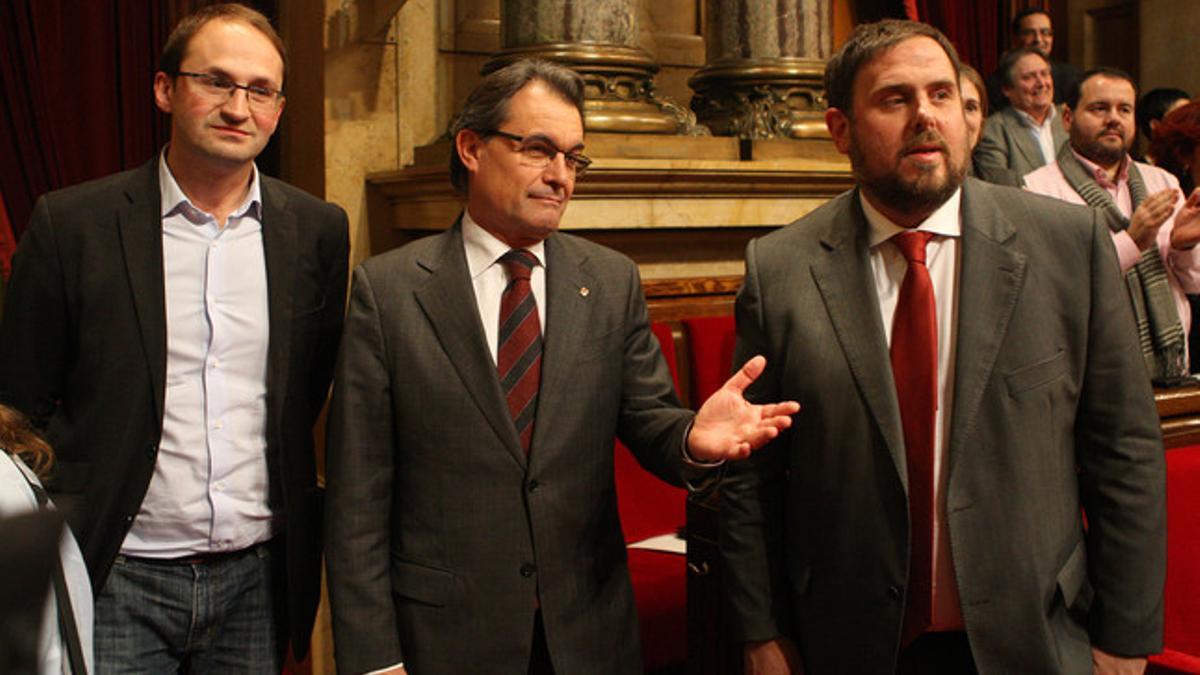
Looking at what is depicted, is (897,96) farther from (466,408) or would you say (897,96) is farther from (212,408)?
(212,408)

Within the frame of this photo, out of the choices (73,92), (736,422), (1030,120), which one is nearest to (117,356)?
(736,422)

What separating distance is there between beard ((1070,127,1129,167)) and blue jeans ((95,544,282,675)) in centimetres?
277

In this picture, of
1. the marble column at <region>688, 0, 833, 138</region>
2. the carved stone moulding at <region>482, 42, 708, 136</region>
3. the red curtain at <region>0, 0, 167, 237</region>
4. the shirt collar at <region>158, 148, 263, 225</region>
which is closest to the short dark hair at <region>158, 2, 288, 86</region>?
the shirt collar at <region>158, 148, 263, 225</region>

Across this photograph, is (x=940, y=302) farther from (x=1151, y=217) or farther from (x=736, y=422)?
(x=1151, y=217)

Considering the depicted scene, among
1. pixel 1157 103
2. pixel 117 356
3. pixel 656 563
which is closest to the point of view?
pixel 117 356

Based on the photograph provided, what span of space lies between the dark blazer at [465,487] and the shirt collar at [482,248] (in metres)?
0.03

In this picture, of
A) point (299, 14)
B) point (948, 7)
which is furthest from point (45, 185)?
point (948, 7)

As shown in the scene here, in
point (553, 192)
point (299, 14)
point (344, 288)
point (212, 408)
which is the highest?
point (299, 14)

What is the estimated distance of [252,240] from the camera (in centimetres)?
203

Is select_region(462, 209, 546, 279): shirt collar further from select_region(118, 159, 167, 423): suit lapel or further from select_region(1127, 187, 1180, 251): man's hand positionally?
select_region(1127, 187, 1180, 251): man's hand

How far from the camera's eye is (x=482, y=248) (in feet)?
6.33

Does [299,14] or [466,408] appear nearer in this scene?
[466,408]

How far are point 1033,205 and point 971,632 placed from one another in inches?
24.8

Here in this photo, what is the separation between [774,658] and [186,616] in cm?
92
